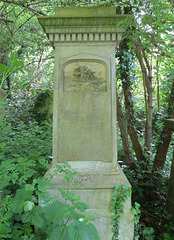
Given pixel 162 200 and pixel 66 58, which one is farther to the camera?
pixel 162 200

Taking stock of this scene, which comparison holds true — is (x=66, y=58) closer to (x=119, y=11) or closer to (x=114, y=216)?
(x=114, y=216)

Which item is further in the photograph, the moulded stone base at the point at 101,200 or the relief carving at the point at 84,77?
the relief carving at the point at 84,77

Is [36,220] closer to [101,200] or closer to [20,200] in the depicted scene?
[20,200]

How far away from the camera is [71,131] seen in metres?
2.13

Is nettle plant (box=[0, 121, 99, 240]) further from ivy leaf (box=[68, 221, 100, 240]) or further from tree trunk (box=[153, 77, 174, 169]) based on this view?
tree trunk (box=[153, 77, 174, 169])

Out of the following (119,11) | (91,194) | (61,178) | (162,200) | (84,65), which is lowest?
(162,200)

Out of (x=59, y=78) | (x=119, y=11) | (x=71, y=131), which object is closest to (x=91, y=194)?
(x=71, y=131)

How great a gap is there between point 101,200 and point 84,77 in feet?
4.31

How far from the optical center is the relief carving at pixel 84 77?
6.97 feet

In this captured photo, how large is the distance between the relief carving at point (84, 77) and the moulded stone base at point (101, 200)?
985mm

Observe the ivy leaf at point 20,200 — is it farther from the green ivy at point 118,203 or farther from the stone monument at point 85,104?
the green ivy at point 118,203

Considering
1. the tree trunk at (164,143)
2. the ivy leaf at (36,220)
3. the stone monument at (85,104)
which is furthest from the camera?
the tree trunk at (164,143)

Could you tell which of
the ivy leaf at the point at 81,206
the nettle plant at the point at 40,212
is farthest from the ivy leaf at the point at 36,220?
the ivy leaf at the point at 81,206

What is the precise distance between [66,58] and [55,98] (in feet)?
1.51
